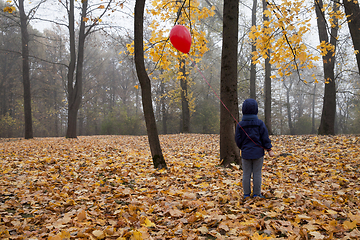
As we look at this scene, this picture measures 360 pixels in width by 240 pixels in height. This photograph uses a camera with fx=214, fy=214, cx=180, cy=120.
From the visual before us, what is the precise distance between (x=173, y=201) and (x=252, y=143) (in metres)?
1.44

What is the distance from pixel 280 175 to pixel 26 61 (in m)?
13.8

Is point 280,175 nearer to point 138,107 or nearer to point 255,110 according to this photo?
point 255,110

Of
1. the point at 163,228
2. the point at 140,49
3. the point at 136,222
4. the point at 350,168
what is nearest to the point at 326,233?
the point at 163,228

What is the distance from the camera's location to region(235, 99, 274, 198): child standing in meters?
3.14

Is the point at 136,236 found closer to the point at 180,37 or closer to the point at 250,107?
the point at 250,107

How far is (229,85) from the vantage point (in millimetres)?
4918

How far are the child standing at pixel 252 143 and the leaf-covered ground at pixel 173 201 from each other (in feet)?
0.95

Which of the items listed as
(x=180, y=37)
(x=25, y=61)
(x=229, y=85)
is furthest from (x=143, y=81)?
(x=25, y=61)

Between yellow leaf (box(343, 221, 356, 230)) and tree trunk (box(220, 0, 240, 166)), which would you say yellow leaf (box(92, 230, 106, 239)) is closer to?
yellow leaf (box(343, 221, 356, 230))

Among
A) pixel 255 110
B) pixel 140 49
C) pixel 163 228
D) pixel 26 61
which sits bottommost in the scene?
pixel 163 228

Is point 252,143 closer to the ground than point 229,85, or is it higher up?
closer to the ground

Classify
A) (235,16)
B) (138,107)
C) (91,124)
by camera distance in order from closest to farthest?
1. (235,16)
2. (91,124)
3. (138,107)

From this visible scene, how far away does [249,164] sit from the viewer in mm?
3254

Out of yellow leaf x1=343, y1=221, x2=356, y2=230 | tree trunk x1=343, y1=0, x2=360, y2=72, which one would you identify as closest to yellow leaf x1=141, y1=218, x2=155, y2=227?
yellow leaf x1=343, y1=221, x2=356, y2=230
